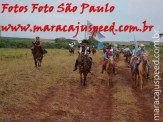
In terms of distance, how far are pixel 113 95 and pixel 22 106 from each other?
15.5ft

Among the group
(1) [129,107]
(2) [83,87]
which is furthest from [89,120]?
(2) [83,87]

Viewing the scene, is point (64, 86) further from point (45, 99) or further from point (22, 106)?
point (22, 106)

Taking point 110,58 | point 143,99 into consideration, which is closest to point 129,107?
point 143,99

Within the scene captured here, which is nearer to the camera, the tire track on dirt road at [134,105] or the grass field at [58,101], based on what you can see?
the grass field at [58,101]

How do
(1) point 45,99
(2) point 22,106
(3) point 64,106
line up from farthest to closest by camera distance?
(1) point 45,99, (3) point 64,106, (2) point 22,106

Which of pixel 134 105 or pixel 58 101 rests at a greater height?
pixel 58 101

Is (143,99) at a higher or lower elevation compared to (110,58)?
lower

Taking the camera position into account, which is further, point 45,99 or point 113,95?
point 113,95

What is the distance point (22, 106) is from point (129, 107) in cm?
400

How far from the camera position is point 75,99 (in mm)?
10109

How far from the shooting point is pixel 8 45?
211 feet

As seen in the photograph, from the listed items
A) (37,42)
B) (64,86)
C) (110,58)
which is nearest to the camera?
(64,86)

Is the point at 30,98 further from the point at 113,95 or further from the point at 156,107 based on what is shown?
the point at 156,107

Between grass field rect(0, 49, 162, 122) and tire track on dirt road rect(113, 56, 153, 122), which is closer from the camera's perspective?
grass field rect(0, 49, 162, 122)
